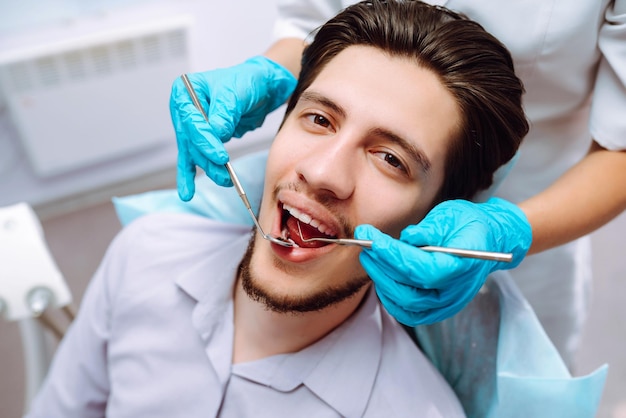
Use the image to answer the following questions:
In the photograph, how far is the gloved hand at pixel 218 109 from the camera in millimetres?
1069

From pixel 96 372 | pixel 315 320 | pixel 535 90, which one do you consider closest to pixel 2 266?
pixel 96 372

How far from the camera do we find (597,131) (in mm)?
1192

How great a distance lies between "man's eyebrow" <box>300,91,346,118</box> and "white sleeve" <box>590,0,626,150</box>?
0.51m

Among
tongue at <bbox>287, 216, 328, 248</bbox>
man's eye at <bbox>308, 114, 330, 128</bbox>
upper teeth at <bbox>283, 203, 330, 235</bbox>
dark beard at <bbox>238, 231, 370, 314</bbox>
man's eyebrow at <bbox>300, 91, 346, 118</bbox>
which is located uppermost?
man's eyebrow at <bbox>300, 91, 346, 118</bbox>

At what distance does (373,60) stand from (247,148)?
5.46 feet

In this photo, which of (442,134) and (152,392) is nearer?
(442,134)

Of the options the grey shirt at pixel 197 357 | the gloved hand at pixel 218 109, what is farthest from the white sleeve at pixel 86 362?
the gloved hand at pixel 218 109

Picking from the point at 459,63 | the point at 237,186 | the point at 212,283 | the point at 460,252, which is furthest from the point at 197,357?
the point at 459,63

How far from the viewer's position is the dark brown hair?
1.05 metres

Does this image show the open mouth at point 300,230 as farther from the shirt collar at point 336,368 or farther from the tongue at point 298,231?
the shirt collar at point 336,368

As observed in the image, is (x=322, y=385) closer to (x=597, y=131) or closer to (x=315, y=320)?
(x=315, y=320)

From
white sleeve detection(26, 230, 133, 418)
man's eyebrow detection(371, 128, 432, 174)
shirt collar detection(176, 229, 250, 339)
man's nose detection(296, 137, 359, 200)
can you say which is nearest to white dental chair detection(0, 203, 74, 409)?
white sleeve detection(26, 230, 133, 418)

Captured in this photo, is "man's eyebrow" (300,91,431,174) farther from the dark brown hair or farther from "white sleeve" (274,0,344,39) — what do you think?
"white sleeve" (274,0,344,39)

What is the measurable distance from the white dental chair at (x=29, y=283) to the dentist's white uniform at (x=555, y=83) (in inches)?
27.7
